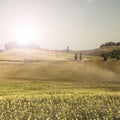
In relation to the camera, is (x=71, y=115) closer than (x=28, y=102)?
Yes

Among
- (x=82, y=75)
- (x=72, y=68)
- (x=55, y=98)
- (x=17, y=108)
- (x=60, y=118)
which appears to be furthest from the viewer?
(x=72, y=68)

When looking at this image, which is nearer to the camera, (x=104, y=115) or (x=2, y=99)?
(x=104, y=115)

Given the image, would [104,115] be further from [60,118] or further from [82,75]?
[82,75]

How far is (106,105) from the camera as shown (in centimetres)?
3061

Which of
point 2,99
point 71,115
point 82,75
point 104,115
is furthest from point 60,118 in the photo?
point 82,75

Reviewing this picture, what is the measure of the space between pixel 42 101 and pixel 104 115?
550cm

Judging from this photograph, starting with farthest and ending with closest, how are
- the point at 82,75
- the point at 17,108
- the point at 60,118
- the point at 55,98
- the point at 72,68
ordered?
the point at 72,68 < the point at 82,75 < the point at 55,98 < the point at 17,108 < the point at 60,118

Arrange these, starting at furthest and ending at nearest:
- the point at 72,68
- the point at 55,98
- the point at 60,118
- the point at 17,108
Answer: the point at 72,68 < the point at 55,98 < the point at 17,108 < the point at 60,118

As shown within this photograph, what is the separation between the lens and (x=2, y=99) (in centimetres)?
3075

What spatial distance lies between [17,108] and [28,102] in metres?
1.40

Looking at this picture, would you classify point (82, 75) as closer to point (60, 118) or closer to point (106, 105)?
point (106, 105)

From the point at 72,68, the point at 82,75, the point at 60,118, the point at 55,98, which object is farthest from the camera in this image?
the point at 72,68

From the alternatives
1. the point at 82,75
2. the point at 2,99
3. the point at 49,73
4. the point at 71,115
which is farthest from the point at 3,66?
the point at 71,115

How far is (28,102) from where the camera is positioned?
99.7 feet
